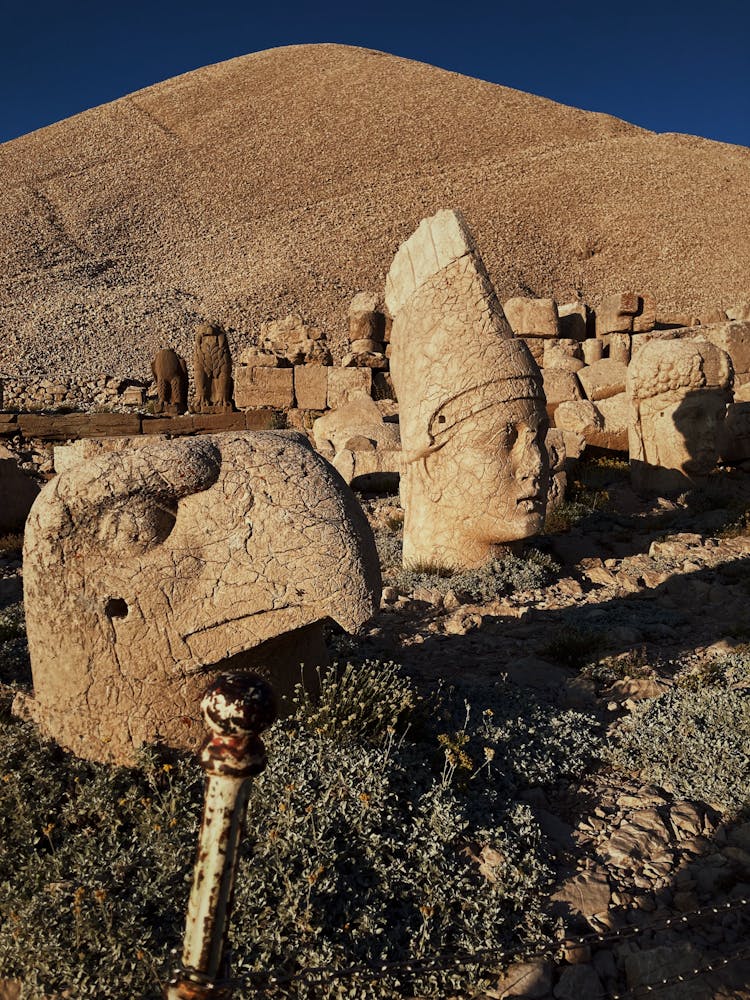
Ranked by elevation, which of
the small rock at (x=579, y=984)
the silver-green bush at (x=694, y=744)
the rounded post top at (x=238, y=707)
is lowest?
the small rock at (x=579, y=984)

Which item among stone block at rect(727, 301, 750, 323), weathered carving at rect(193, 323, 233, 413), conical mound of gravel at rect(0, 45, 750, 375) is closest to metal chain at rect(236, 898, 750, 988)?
weathered carving at rect(193, 323, 233, 413)

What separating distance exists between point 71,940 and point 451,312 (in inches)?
197

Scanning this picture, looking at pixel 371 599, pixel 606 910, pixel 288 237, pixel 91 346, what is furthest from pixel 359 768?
pixel 288 237

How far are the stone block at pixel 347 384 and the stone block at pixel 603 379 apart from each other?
13.6 ft

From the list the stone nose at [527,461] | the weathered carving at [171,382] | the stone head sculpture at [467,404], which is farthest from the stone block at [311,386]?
the stone nose at [527,461]

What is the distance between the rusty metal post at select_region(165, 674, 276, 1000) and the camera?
1.28m

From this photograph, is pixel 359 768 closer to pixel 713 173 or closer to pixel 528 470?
pixel 528 470

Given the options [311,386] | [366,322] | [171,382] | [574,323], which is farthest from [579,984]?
[574,323]

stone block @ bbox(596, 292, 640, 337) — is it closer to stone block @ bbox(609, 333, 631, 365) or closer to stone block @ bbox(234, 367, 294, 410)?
stone block @ bbox(609, 333, 631, 365)

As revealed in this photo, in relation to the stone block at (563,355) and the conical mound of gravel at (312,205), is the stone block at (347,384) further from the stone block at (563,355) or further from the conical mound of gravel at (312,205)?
the conical mound of gravel at (312,205)

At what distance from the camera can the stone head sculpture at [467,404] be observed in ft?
19.6

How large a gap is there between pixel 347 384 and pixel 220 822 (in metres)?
14.2

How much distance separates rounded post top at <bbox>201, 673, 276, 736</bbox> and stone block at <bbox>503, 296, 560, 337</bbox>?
16.1 m

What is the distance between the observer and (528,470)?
19.7ft
